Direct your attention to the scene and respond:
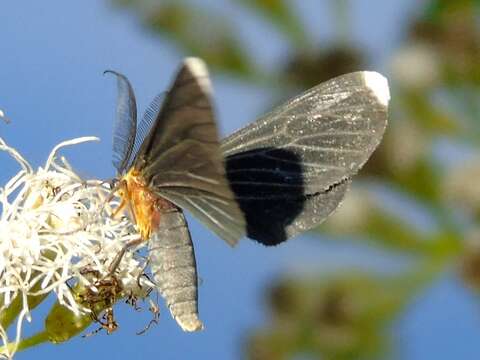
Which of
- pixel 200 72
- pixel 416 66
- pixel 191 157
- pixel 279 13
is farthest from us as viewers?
pixel 416 66

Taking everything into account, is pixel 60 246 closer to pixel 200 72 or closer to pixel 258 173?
pixel 258 173

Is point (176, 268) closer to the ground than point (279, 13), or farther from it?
farther from it

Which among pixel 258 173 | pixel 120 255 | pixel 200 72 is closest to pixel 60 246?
pixel 120 255

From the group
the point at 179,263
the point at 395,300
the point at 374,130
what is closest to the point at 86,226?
the point at 179,263

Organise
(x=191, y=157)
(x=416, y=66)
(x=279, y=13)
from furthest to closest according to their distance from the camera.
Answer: (x=416, y=66) < (x=279, y=13) < (x=191, y=157)

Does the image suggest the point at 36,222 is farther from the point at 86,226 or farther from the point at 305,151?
the point at 305,151

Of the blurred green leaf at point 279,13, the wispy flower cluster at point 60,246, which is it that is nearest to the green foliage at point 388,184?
the blurred green leaf at point 279,13

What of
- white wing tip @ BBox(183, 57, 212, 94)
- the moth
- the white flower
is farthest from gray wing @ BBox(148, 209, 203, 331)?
the white flower
